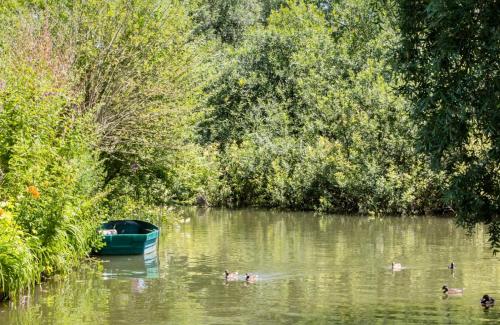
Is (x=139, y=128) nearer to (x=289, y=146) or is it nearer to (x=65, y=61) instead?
(x=65, y=61)

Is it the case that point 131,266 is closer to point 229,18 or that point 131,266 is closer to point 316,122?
point 316,122

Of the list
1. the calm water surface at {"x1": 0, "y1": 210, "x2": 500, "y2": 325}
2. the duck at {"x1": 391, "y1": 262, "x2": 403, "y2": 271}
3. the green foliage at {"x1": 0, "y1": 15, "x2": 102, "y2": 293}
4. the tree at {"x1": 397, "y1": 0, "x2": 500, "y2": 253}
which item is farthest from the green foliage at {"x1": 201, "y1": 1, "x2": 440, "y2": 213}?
the tree at {"x1": 397, "y1": 0, "x2": 500, "y2": 253}

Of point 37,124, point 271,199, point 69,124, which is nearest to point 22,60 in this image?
point 69,124

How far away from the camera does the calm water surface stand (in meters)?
16.2

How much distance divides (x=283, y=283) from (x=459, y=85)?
8799mm

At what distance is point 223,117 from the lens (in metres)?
53.2

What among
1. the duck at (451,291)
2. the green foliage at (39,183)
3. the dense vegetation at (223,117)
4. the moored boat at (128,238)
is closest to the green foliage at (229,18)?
the dense vegetation at (223,117)

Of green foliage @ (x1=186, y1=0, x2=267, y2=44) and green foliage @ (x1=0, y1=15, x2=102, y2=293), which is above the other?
green foliage @ (x1=186, y1=0, x2=267, y2=44)

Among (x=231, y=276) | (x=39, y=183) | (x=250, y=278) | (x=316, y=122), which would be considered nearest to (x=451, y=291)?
(x=250, y=278)

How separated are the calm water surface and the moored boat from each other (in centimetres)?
41

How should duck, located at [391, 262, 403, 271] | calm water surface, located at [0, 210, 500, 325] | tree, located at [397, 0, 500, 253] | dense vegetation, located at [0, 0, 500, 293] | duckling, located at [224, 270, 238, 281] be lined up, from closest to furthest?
1. tree, located at [397, 0, 500, 253]
2. dense vegetation, located at [0, 0, 500, 293]
3. calm water surface, located at [0, 210, 500, 325]
4. duckling, located at [224, 270, 238, 281]
5. duck, located at [391, 262, 403, 271]

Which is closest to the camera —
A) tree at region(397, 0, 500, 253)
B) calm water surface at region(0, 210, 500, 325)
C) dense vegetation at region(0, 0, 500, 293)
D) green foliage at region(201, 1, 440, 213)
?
tree at region(397, 0, 500, 253)

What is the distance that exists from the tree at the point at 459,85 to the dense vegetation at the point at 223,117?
39 mm

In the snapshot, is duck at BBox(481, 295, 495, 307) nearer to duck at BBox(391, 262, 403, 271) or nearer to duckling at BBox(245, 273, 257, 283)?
duck at BBox(391, 262, 403, 271)
